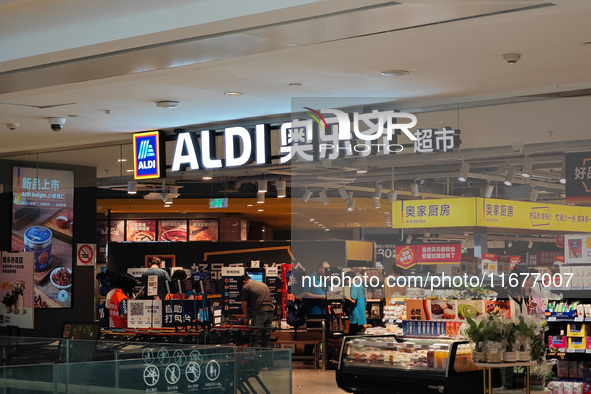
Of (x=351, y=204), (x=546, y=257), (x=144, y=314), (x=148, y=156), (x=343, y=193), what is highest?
(x=148, y=156)

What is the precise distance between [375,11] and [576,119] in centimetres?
341

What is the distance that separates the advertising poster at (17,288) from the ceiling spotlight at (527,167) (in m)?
7.46

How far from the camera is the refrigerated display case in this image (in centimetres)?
777

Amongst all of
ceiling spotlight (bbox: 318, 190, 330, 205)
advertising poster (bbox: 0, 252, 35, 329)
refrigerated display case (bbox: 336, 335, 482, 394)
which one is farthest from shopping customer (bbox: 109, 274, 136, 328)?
ceiling spotlight (bbox: 318, 190, 330, 205)

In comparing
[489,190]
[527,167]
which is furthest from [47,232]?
[527,167]

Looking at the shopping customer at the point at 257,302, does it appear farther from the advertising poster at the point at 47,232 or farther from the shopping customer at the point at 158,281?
the advertising poster at the point at 47,232

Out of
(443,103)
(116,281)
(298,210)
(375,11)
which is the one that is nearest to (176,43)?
(375,11)

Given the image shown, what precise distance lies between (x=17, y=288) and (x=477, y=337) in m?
7.66

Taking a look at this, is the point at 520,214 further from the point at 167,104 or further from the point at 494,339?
the point at 167,104

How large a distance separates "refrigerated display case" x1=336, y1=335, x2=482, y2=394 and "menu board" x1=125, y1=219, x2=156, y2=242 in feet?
52.9

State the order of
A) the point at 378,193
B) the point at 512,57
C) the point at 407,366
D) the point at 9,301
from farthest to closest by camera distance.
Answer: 1. the point at 9,301
2. the point at 407,366
3. the point at 378,193
4. the point at 512,57

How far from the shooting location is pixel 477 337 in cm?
672

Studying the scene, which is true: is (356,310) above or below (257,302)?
below

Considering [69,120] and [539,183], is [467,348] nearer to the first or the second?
[539,183]
